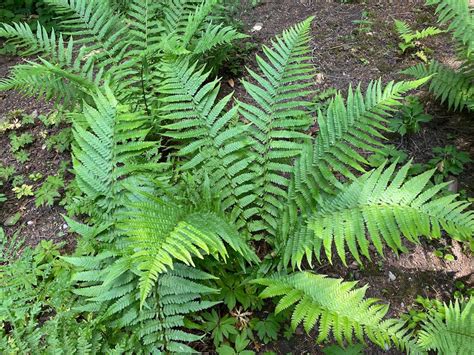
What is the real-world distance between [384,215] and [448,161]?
48.2 inches

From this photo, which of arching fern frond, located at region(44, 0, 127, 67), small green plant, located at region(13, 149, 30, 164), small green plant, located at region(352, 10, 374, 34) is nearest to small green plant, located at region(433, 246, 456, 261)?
small green plant, located at region(352, 10, 374, 34)

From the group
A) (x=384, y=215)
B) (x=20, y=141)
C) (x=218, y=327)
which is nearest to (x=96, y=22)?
(x=20, y=141)

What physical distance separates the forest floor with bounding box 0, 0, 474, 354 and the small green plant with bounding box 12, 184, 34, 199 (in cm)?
5

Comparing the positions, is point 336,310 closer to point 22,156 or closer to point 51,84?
point 51,84

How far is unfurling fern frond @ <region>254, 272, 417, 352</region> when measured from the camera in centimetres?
187

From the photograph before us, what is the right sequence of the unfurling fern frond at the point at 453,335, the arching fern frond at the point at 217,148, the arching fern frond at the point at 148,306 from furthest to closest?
the arching fern frond at the point at 217,148 → the arching fern frond at the point at 148,306 → the unfurling fern frond at the point at 453,335

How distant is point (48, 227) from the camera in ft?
9.58

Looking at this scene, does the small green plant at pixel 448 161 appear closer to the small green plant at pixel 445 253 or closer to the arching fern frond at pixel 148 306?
the small green plant at pixel 445 253

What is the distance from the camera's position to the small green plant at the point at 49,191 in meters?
2.95

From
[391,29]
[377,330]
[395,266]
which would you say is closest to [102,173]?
[377,330]

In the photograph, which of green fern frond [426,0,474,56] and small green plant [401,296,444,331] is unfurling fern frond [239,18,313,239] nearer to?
small green plant [401,296,444,331]

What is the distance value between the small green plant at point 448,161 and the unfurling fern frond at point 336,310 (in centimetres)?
134

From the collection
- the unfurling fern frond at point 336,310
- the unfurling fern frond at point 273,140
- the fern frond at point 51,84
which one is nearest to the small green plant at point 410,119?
the unfurling fern frond at point 273,140

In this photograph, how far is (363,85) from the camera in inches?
135
